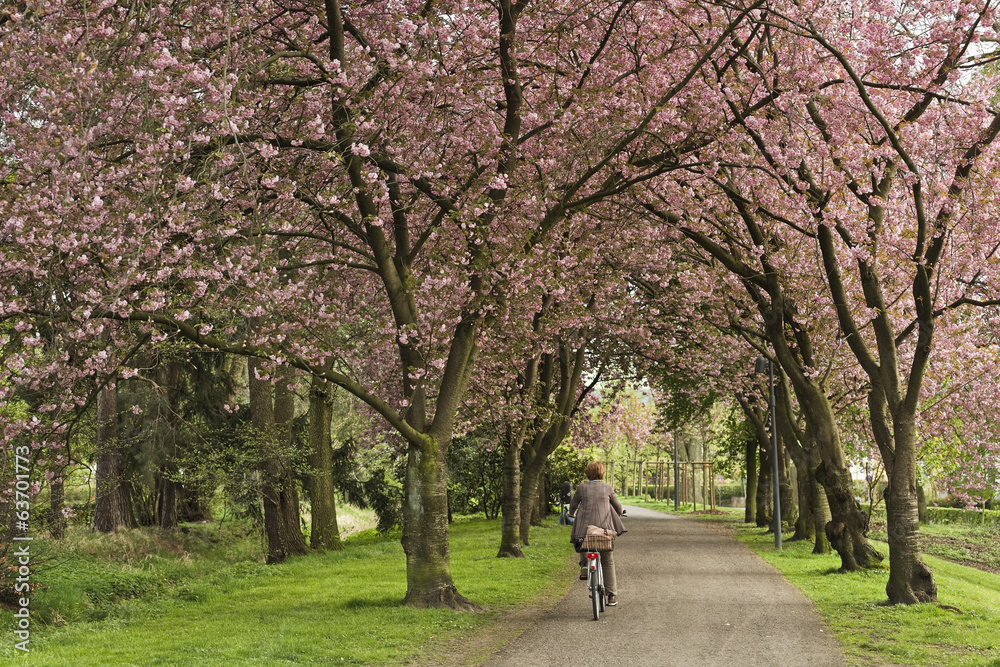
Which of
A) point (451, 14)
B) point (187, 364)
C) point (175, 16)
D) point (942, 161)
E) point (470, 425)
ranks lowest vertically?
point (470, 425)

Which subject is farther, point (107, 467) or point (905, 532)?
point (107, 467)

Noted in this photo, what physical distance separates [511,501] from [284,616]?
878cm

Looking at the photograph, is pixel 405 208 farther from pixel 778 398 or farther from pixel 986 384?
pixel 986 384

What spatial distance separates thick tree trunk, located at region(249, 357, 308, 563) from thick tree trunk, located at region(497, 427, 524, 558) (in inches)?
188

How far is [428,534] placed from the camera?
11.8 metres

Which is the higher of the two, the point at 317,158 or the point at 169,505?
the point at 317,158

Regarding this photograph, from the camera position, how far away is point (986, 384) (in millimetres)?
20562

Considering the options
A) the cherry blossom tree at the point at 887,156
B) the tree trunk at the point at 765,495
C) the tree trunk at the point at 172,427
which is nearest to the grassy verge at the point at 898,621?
the cherry blossom tree at the point at 887,156

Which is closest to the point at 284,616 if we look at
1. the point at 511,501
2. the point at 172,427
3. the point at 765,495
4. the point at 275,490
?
the point at 275,490

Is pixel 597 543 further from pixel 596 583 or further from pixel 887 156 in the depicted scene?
pixel 887 156

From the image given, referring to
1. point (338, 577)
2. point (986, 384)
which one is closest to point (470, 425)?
point (338, 577)

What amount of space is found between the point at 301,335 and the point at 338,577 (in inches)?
285

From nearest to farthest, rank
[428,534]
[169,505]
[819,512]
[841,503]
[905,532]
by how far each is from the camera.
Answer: [428,534] → [905,532] → [841,503] → [819,512] → [169,505]

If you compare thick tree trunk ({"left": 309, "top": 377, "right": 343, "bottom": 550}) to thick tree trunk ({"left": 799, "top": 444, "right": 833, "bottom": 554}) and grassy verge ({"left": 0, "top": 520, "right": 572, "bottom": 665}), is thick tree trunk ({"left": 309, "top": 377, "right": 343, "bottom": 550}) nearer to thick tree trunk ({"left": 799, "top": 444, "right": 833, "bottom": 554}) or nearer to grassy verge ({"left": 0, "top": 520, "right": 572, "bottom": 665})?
grassy verge ({"left": 0, "top": 520, "right": 572, "bottom": 665})
